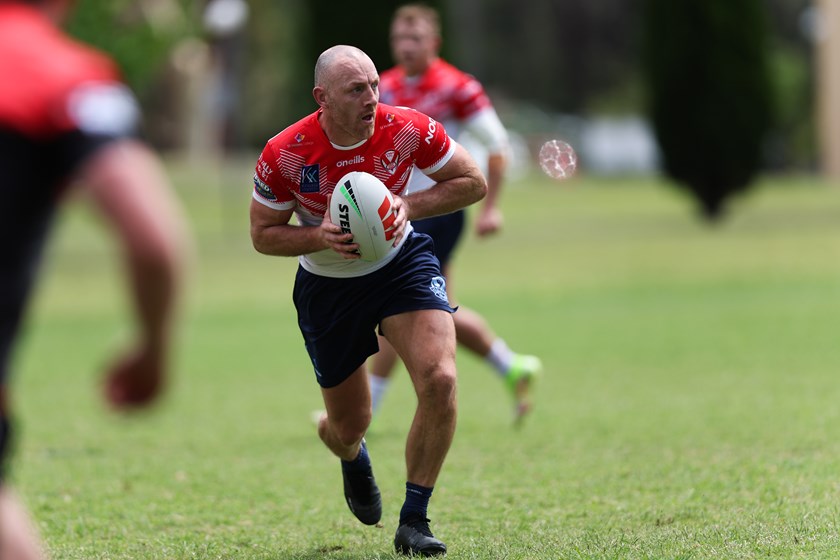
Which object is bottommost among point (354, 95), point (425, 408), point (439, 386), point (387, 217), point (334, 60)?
point (425, 408)

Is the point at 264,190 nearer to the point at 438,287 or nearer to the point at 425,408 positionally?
the point at 438,287

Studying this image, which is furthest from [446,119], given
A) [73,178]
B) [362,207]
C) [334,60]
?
[73,178]

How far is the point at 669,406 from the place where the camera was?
10023 mm

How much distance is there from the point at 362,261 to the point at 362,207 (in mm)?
423

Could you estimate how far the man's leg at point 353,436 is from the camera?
6.04 m

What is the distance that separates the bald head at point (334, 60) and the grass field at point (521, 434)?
4.30ft

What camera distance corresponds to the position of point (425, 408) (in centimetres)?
575

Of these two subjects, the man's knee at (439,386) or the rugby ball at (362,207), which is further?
the man's knee at (439,386)

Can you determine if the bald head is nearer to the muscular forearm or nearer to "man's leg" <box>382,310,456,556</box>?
the muscular forearm

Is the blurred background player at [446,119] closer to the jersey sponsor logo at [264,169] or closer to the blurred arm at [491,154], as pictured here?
the blurred arm at [491,154]

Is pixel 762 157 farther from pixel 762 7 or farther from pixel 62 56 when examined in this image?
pixel 62 56

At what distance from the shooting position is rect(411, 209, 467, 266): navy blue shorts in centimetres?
867

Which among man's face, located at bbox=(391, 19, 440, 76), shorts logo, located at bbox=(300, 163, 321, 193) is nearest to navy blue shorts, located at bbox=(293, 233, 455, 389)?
shorts logo, located at bbox=(300, 163, 321, 193)

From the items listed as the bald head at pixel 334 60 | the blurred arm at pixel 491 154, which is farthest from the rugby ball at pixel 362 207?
the blurred arm at pixel 491 154
